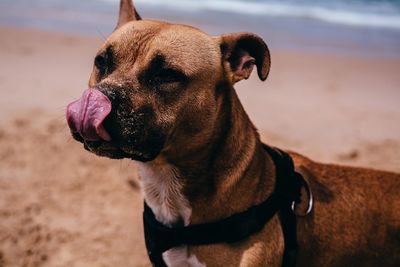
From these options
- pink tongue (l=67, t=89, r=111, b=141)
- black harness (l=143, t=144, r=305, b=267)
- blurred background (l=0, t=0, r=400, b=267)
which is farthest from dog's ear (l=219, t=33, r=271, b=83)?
blurred background (l=0, t=0, r=400, b=267)

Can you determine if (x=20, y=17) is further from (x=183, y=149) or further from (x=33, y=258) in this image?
(x=183, y=149)

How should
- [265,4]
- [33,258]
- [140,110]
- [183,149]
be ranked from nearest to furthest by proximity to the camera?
[140,110]
[183,149]
[33,258]
[265,4]

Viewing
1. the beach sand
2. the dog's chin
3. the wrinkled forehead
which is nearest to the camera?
the dog's chin

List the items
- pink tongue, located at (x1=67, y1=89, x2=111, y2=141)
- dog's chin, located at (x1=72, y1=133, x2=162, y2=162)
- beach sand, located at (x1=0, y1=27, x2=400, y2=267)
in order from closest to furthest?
pink tongue, located at (x1=67, y1=89, x2=111, y2=141)
dog's chin, located at (x1=72, y1=133, x2=162, y2=162)
beach sand, located at (x1=0, y1=27, x2=400, y2=267)

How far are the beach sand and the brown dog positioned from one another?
1.51m

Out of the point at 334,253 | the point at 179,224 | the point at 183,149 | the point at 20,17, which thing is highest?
the point at 183,149

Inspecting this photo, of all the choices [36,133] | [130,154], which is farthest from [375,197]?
[36,133]

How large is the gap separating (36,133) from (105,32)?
4.17 meters

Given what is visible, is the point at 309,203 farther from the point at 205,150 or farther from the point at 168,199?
the point at 168,199

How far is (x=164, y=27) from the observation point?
125 inches

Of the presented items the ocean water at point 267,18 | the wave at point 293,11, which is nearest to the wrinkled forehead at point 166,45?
the ocean water at point 267,18

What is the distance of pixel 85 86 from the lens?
7.44m

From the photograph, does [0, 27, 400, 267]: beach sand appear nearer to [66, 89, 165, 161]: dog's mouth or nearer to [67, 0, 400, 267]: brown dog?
[67, 0, 400, 267]: brown dog

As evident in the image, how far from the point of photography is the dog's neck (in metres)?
3.12
